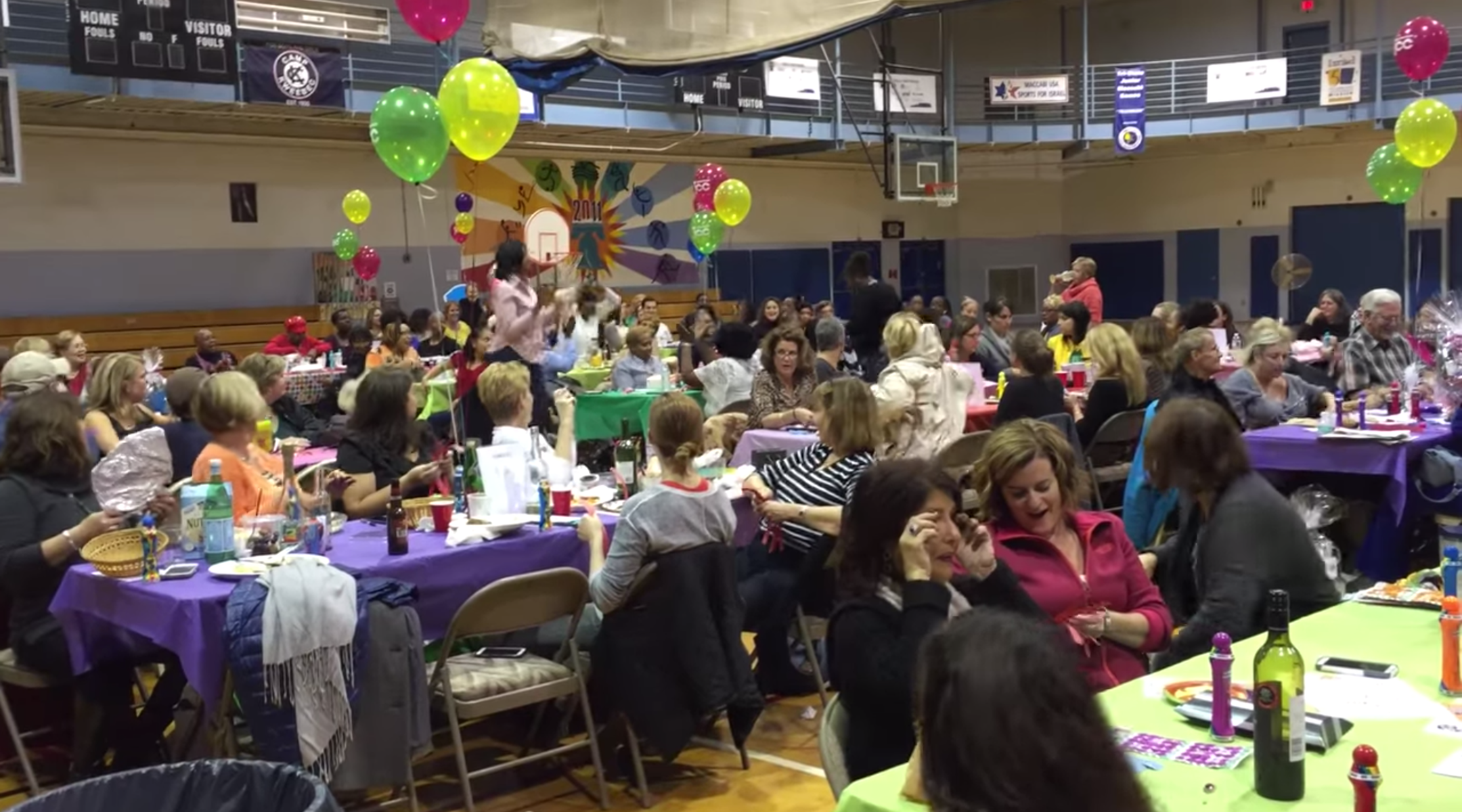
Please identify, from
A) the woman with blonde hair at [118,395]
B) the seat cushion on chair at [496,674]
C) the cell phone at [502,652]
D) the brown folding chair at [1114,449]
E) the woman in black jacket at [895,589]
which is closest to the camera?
the woman in black jacket at [895,589]

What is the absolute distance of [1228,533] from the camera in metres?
3.16

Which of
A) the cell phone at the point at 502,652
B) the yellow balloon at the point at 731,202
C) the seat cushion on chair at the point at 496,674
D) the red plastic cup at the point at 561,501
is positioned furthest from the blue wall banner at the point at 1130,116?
the seat cushion on chair at the point at 496,674

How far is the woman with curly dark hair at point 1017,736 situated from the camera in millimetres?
1360

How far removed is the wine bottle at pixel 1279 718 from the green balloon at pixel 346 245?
1284 cm

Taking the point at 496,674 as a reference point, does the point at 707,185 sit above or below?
above

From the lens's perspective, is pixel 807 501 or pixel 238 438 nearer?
pixel 238 438

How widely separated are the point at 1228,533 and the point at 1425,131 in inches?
319

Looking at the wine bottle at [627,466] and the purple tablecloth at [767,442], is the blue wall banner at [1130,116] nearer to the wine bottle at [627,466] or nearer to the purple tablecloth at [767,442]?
the purple tablecloth at [767,442]

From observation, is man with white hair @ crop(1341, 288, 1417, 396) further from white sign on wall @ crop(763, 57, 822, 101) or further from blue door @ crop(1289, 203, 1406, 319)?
blue door @ crop(1289, 203, 1406, 319)

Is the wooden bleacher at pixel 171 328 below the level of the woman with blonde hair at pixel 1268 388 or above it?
above

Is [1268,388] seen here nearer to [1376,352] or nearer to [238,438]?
[1376,352]

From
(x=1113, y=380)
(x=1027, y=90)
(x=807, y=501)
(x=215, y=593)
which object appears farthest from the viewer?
(x=1027, y=90)

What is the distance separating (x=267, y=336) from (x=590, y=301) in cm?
484

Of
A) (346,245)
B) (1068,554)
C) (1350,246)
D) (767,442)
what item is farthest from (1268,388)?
(1350,246)
